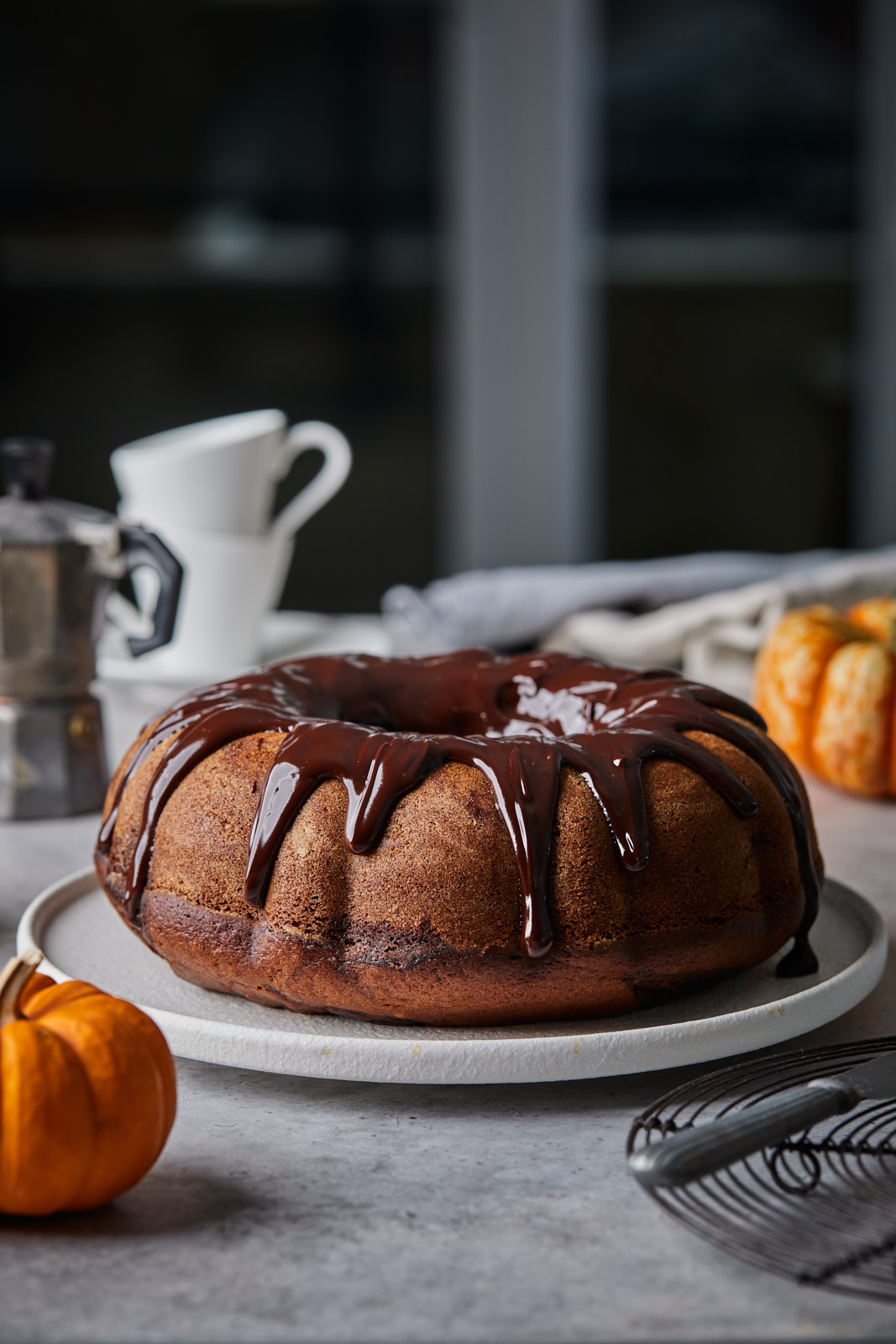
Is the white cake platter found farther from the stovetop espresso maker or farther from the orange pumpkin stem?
the stovetop espresso maker

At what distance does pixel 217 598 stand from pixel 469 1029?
1152 millimetres

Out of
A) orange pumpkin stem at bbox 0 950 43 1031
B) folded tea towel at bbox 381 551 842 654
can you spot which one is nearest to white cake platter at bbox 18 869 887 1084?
orange pumpkin stem at bbox 0 950 43 1031

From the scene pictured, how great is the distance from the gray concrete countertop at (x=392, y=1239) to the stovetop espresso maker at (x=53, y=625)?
0.71 meters

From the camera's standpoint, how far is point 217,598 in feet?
6.55

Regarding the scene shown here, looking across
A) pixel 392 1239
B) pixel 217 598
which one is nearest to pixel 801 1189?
pixel 392 1239

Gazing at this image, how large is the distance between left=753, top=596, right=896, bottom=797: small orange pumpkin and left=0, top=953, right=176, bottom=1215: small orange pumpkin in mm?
1145

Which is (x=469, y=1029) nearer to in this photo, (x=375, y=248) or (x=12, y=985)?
(x=12, y=985)

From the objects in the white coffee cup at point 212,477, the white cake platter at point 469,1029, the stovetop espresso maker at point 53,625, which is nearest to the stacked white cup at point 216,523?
the white coffee cup at point 212,477

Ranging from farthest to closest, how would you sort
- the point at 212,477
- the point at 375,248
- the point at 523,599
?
the point at 375,248, the point at 523,599, the point at 212,477

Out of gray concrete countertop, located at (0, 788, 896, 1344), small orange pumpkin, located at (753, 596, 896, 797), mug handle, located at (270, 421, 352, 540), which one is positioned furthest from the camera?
mug handle, located at (270, 421, 352, 540)

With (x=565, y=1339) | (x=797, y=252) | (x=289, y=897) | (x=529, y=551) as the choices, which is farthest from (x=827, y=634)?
(x=797, y=252)

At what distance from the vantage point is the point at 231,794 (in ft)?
3.24

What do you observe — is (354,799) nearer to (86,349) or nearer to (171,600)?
(171,600)

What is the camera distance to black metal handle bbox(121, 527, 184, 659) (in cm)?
148
